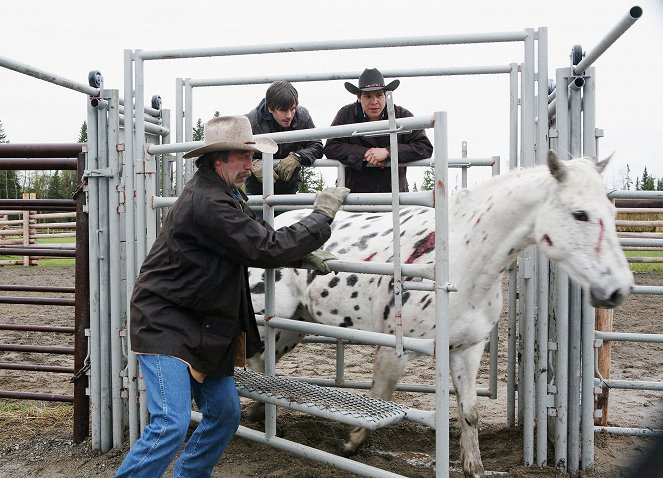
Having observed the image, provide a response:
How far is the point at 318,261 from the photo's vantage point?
3.21 m

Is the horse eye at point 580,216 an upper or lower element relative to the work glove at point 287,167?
lower

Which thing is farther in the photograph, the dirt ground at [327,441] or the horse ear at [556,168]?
the dirt ground at [327,441]

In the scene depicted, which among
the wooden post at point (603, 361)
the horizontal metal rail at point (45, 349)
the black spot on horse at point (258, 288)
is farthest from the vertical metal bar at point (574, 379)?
the horizontal metal rail at point (45, 349)

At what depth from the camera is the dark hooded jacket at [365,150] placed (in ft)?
14.6

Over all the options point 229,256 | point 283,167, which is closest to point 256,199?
point 229,256

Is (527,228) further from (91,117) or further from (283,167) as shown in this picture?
(91,117)

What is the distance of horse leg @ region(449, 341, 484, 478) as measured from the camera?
3.76m

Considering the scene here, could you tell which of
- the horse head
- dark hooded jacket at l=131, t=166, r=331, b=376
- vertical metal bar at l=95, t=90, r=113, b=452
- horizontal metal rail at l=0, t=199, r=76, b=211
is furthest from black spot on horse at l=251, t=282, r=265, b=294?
the horse head

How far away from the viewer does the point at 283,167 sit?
453 centimetres

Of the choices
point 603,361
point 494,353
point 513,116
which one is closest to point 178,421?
point 494,353

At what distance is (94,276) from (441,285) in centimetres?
273

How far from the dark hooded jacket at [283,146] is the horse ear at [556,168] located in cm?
201

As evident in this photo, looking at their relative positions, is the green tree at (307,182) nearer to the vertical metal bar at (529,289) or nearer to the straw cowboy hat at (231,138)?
the straw cowboy hat at (231,138)

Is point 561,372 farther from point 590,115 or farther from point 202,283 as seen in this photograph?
point 202,283
